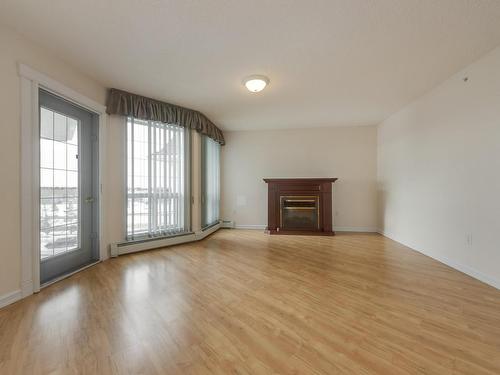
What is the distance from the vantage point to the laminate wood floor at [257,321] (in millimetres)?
1230

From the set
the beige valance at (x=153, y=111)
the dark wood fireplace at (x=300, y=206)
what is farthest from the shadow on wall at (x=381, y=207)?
the beige valance at (x=153, y=111)

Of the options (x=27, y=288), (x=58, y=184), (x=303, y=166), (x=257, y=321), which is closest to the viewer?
(x=257, y=321)

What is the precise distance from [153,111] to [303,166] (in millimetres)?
3480

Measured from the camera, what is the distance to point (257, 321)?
5.33ft

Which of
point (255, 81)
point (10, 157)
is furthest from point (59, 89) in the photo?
point (255, 81)

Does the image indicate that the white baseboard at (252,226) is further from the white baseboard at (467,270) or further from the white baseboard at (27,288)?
the white baseboard at (27,288)

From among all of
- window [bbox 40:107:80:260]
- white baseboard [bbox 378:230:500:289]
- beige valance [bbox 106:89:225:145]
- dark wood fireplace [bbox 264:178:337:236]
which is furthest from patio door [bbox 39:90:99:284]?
white baseboard [bbox 378:230:500:289]

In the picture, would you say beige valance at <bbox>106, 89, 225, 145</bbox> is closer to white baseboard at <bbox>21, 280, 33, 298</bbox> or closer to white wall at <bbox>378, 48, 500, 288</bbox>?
white baseboard at <bbox>21, 280, 33, 298</bbox>

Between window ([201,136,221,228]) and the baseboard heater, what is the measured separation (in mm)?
395

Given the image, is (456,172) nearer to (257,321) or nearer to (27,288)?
(257,321)

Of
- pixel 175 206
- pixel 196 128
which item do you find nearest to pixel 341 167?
pixel 196 128

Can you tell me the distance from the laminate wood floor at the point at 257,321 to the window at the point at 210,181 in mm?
1964

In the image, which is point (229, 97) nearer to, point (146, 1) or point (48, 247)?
point (146, 1)

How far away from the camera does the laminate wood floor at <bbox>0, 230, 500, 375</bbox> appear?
4.04 ft
